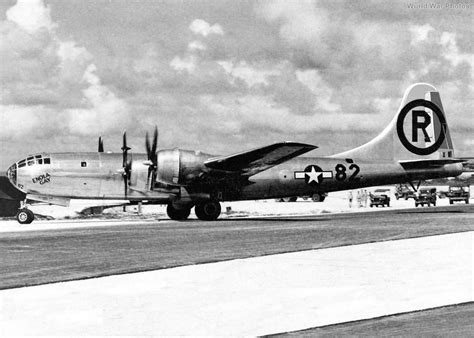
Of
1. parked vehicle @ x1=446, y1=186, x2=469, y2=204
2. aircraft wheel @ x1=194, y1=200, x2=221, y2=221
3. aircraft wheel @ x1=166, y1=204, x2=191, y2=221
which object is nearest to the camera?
aircraft wheel @ x1=194, y1=200, x2=221, y2=221

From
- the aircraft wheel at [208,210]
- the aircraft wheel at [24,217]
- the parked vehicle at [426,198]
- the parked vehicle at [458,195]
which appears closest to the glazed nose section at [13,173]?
the aircraft wheel at [24,217]

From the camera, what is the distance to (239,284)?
1082cm

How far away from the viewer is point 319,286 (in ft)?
34.6

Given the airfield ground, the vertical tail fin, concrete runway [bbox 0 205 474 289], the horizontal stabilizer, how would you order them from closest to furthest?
1. the airfield ground
2. concrete runway [bbox 0 205 474 289]
3. the horizontal stabilizer
4. the vertical tail fin

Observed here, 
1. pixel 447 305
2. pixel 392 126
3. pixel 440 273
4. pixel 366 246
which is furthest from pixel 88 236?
pixel 392 126

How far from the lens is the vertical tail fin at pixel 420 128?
36.5 metres

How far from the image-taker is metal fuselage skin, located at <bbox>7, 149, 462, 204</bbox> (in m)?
30.3

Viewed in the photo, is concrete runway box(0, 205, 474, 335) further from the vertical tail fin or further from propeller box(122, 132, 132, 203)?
the vertical tail fin

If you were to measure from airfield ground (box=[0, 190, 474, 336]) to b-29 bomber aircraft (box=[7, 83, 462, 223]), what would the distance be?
11.0m

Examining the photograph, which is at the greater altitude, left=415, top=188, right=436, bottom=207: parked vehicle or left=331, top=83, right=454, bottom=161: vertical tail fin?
left=331, top=83, right=454, bottom=161: vertical tail fin

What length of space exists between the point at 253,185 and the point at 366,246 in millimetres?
16277

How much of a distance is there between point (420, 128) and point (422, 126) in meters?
0.23

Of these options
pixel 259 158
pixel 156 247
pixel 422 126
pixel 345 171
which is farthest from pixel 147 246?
pixel 422 126

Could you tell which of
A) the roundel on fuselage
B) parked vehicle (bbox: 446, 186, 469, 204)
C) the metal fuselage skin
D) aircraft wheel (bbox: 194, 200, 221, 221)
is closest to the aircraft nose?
the metal fuselage skin
